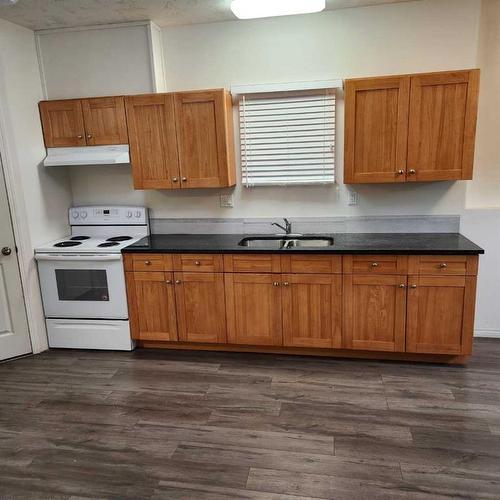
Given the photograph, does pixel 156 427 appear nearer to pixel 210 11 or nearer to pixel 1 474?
pixel 1 474

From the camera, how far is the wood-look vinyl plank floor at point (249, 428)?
76.2 inches

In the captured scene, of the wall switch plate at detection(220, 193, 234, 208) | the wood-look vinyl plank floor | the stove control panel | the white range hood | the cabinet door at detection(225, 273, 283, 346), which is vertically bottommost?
the wood-look vinyl plank floor

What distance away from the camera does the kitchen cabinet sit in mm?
2826

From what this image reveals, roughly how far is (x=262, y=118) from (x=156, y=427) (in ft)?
7.83

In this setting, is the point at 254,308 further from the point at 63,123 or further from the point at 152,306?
the point at 63,123

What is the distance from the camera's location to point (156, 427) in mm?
2385

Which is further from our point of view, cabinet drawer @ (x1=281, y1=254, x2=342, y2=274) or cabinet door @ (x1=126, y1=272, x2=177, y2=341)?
cabinet door @ (x1=126, y1=272, x2=177, y2=341)

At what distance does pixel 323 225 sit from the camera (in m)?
3.47

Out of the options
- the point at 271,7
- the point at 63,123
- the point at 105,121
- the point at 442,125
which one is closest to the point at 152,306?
the point at 105,121

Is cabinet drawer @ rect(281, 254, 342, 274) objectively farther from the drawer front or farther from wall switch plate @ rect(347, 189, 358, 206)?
the drawer front

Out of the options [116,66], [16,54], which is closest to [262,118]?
[116,66]

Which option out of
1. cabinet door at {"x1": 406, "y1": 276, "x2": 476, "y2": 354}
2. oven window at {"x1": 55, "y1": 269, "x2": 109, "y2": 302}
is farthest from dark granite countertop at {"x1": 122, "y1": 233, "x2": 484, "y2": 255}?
oven window at {"x1": 55, "y1": 269, "x2": 109, "y2": 302}

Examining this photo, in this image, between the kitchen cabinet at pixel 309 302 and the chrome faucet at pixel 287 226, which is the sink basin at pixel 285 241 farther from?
the kitchen cabinet at pixel 309 302

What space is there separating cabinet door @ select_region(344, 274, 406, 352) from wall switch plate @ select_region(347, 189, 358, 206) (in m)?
0.75
